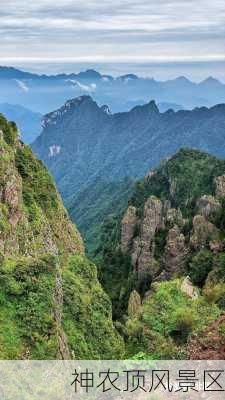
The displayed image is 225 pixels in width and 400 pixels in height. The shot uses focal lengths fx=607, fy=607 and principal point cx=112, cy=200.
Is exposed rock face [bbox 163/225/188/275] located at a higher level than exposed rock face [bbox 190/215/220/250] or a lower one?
lower

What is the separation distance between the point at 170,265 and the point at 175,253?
3.79 ft

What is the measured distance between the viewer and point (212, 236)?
164ft

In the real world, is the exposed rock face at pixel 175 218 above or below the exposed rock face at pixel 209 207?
below

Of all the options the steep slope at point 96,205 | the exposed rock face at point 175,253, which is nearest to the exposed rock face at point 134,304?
the exposed rock face at point 175,253

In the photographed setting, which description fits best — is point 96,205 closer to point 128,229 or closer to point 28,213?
point 128,229

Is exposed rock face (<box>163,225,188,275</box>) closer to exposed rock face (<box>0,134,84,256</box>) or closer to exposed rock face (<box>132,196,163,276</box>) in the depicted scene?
exposed rock face (<box>132,196,163,276</box>)

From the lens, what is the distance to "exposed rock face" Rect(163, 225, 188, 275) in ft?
168

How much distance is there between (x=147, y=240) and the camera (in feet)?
190

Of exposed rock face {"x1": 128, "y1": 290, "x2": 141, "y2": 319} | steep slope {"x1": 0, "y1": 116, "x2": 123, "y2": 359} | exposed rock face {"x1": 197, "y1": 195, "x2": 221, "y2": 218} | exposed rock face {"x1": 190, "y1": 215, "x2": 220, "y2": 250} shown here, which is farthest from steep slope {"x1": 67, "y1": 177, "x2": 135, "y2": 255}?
steep slope {"x1": 0, "y1": 116, "x2": 123, "y2": 359}

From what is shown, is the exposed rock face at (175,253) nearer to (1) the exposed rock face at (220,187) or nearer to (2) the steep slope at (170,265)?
(2) the steep slope at (170,265)

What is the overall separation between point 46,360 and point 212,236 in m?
31.0

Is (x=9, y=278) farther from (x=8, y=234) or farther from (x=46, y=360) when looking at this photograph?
(x=8, y=234)

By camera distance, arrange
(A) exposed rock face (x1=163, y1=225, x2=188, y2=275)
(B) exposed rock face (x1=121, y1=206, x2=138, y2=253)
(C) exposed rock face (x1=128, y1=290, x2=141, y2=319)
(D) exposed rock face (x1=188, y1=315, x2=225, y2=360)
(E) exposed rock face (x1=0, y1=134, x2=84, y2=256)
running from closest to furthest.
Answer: (D) exposed rock face (x1=188, y1=315, x2=225, y2=360) < (E) exposed rock face (x1=0, y1=134, x2=84, y2=256) < (C) exposed rock face (x1=128, y1=290, x2=141, y2=319) < (A) exposed rock face (x1=163, y1=225, x2=188, y2=275) < (B) exposed rock face (x1=121, y1=206, x2=138, y2=253)

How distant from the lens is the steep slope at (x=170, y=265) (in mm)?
23438
